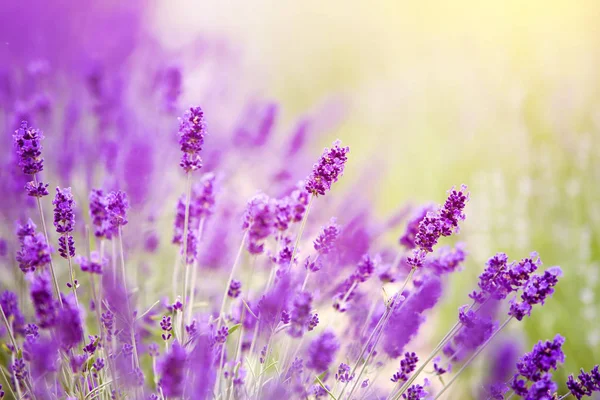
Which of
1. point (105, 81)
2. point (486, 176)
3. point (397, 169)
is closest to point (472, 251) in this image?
point (486, 176)

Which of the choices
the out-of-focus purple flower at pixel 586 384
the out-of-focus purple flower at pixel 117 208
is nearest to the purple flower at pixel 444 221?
the out-of-focus purple flower at pixel 586 384

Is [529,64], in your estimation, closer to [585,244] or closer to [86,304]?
[585,244]

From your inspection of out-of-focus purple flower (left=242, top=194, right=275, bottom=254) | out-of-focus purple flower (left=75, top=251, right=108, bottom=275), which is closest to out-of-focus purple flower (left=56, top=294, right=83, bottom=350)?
out-of-focus purple flower (left=75, top=251, right=108, bottom=275)

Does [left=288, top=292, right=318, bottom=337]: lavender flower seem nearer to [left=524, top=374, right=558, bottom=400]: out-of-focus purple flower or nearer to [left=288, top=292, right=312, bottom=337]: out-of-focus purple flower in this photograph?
[left=288, top=292, right=312, bottom=337]: out-of-focus purple flower

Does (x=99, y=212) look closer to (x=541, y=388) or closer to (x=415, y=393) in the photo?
(x=415, y=393)

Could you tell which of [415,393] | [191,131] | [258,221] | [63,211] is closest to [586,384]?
[415,393]

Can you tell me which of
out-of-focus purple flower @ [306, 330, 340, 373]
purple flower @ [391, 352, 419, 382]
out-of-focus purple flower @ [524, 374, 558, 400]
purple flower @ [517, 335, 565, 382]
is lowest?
out-of-focus purple flower @ [524, 374, 558, 400]
